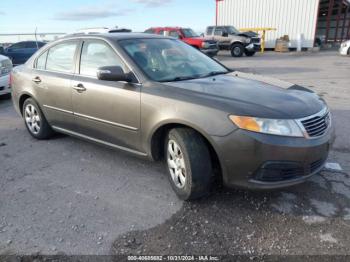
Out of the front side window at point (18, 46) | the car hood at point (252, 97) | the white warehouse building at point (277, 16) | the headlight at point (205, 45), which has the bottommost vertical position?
the headlight at point (205, 45)

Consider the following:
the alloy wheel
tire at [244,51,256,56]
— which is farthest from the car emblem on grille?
tire at [244,51,256,56]

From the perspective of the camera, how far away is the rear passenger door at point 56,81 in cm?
404

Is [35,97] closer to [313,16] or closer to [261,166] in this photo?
[261,166]

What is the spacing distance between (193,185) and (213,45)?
16173mm

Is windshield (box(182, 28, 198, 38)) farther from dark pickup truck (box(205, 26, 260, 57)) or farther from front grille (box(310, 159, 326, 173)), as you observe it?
front grille (box(310, 159, 326, 173))

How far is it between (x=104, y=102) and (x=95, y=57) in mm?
642

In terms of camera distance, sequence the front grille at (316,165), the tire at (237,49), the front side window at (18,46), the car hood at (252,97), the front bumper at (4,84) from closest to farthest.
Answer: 1. the car hood at (252,97)
2. the front grille at (316,165)
3. the front bumper at (4,84)
4. the front side window at (18,46)
5. the tire at (237,49)

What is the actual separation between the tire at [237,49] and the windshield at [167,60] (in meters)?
16.8

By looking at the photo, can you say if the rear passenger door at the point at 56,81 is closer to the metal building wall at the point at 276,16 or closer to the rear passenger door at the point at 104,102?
the rear passenger door at the point at 104,102

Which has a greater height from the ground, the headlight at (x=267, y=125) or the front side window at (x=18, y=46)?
the headlight at (x=267, y=125)

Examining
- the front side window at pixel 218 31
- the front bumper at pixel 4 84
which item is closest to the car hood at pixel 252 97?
the front bumper at pixel 4 84

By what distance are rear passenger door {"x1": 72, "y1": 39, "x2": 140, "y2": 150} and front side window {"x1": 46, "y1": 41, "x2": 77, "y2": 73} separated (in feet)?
0.71

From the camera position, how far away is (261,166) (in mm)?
2600

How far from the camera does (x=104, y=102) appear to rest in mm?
3533
